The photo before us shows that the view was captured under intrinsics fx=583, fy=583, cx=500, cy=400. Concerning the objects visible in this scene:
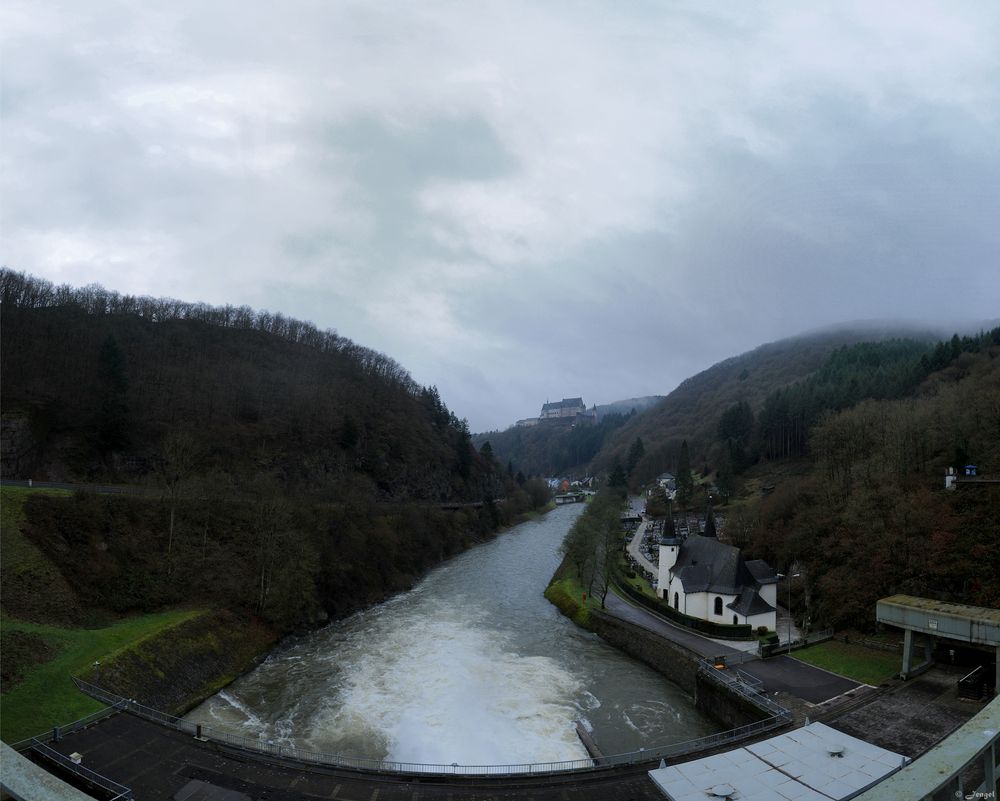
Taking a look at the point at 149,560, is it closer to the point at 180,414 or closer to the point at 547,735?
the point at 547,735

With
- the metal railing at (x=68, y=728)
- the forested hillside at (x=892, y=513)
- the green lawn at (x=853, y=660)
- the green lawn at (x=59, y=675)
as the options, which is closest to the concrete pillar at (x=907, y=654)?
the green lawn at (x=853, y=660)

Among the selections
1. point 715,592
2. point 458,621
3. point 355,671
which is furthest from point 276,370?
point 715,592

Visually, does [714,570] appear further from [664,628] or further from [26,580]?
[26,580]

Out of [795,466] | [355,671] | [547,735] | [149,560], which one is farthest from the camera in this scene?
[795,466]

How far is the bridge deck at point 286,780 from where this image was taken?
16328 millimetres

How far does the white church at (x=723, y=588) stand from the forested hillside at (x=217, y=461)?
23.3 metres

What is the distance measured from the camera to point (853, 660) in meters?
26.4

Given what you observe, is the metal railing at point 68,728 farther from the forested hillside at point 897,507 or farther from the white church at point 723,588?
the forested hillside at point 897,507

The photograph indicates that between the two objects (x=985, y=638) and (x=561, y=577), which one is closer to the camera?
(x=985, y=638)

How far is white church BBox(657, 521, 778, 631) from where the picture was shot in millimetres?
33281

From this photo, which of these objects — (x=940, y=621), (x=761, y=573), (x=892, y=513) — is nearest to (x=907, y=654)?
(x=940, y=621)

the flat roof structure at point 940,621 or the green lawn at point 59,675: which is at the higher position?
the flat roof structure at point 940,621

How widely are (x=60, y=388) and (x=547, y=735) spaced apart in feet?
179

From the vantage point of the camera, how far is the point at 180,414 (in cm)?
6178
